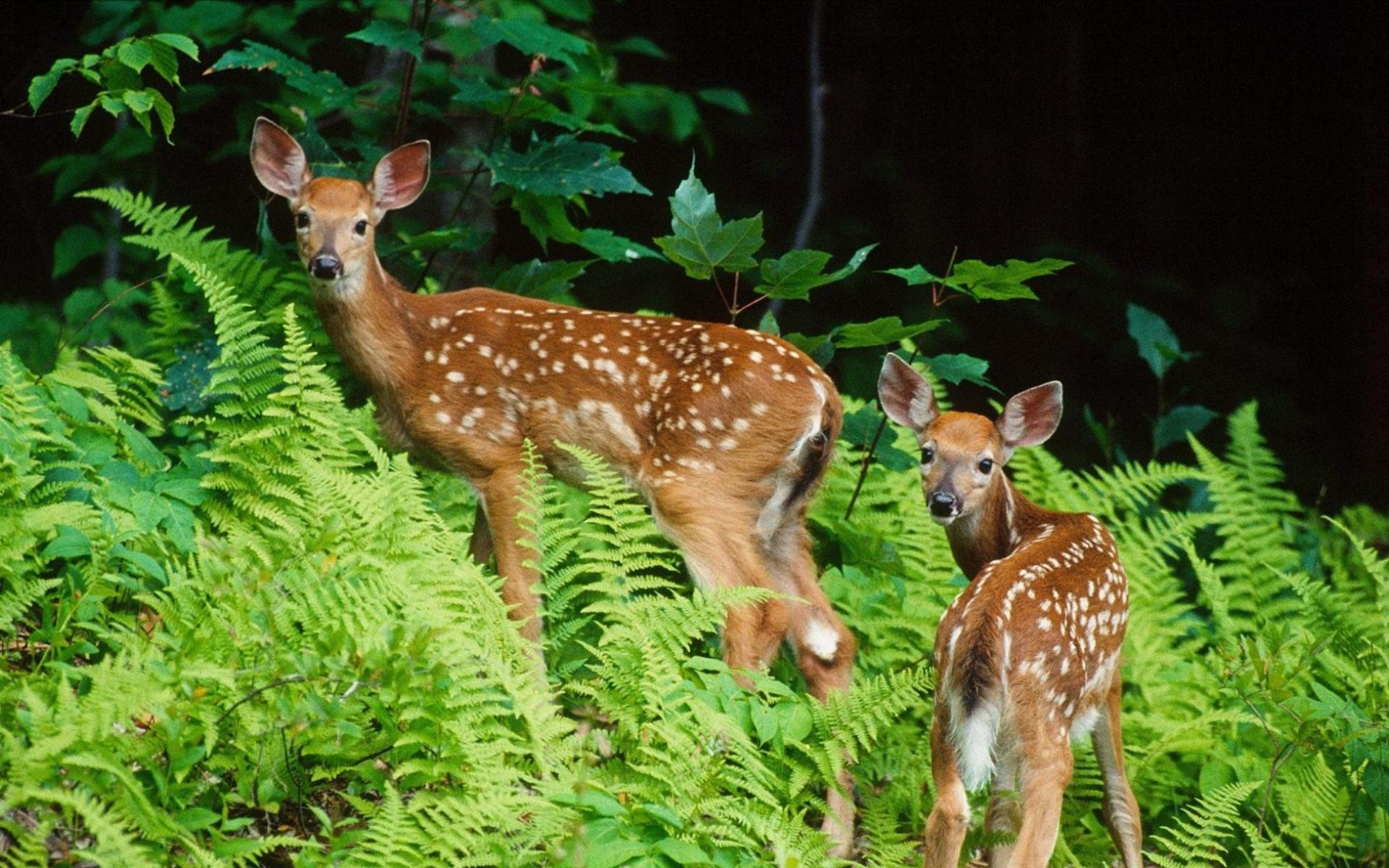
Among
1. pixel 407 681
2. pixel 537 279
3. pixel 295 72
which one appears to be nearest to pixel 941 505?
pixel 407 681

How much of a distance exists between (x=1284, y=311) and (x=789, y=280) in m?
6.06

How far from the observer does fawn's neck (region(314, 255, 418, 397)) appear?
517 centimetres

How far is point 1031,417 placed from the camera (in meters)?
4.99

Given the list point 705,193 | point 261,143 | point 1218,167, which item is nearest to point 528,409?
point 705,193

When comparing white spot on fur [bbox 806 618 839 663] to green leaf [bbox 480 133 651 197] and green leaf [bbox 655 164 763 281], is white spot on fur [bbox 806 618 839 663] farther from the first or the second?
green leaf [bbox 480 133 651 197]

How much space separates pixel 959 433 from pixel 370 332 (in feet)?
6.65

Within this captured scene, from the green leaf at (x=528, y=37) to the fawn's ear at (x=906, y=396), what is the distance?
1.53 meters

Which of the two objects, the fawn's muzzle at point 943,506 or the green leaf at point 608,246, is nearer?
the fawn's muzzle at point 943,506

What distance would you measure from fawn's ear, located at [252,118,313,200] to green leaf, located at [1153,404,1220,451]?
398 cm

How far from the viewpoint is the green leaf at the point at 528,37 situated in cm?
517

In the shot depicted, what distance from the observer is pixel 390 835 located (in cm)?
313

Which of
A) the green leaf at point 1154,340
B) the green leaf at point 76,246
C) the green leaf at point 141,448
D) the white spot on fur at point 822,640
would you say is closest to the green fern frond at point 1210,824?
the white spot on fur at point 822,640

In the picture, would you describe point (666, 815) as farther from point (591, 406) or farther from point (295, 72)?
point (295, 72)

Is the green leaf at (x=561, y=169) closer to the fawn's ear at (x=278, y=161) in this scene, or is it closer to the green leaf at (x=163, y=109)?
the fawn's ear at (x=278, y=161)
